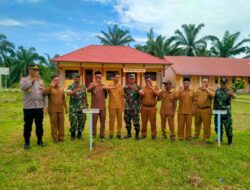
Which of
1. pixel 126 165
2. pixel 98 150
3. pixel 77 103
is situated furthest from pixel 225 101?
pixel 77 103

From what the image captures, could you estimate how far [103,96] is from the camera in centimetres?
702

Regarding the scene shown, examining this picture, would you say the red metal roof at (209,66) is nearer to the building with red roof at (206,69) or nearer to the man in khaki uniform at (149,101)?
the building with red roof at (206,69)

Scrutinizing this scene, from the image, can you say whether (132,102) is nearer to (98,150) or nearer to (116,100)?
(116,100)

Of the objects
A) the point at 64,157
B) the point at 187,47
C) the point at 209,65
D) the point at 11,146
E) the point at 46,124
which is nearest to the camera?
the point at 64,157

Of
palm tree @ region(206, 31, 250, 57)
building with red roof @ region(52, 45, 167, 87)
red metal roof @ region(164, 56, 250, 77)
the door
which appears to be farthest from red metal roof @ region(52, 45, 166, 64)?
palm tree @ region(206, 31, 250, 57)

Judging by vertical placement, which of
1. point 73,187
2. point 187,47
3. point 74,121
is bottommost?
point 73,187

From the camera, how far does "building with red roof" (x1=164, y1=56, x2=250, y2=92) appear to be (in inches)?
1120

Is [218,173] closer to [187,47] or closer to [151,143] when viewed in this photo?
[151,143]

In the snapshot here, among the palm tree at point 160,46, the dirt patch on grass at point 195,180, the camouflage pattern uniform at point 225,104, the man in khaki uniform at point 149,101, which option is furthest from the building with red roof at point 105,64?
the dirt patch on grass at point 195,180

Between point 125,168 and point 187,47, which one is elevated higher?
point 187,47

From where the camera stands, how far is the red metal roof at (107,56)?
22.8 metres

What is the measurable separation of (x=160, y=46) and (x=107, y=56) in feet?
41.7

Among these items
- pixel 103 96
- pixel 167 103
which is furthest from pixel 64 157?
pixel 167 103

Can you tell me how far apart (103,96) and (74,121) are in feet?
2.95
